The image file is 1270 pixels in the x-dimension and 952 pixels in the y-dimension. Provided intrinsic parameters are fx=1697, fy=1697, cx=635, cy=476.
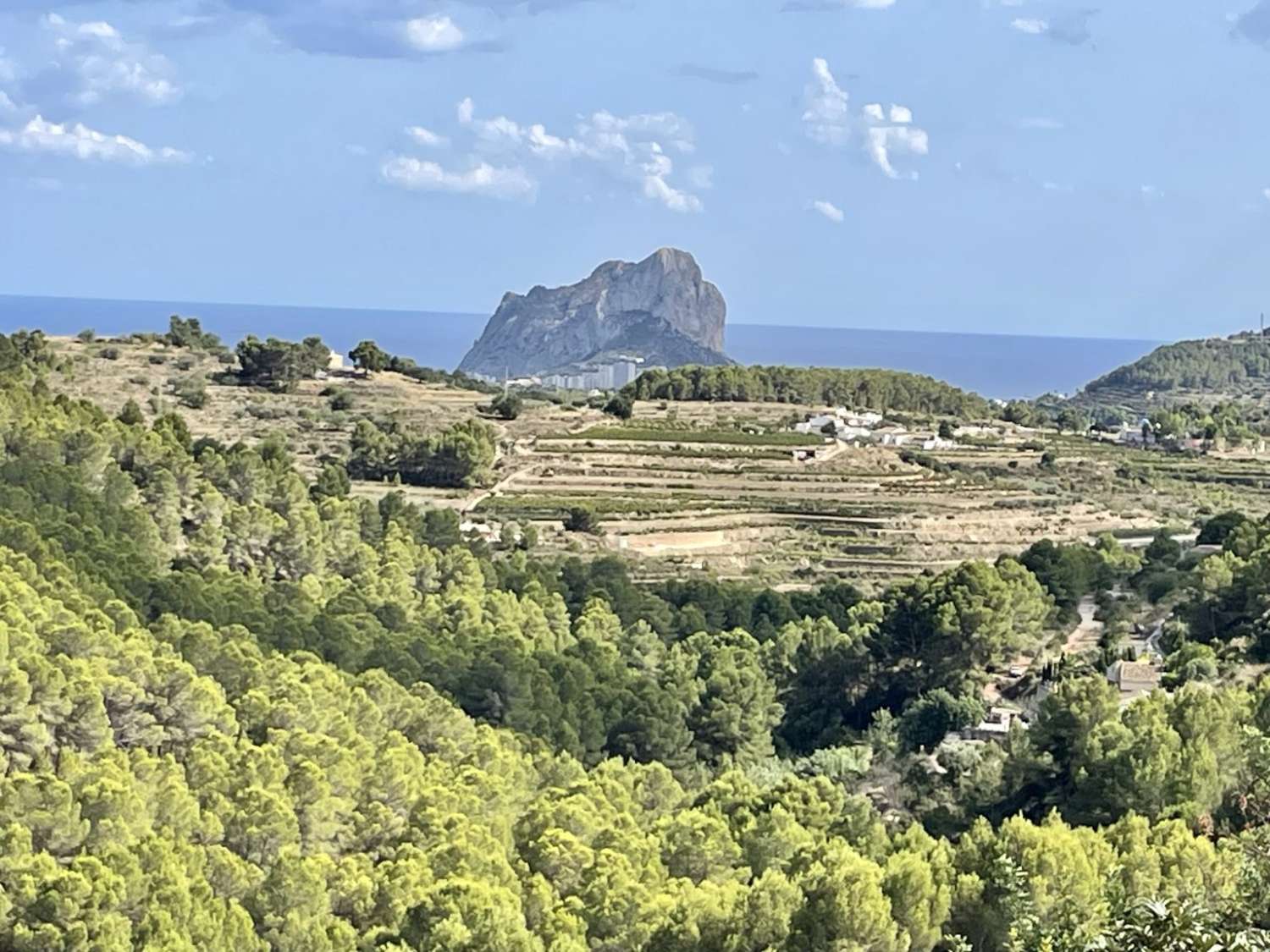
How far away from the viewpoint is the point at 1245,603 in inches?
1197

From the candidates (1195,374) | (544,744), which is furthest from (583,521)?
(1195,374)

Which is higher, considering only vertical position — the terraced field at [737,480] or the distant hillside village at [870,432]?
the distant hillside village at [870,432]

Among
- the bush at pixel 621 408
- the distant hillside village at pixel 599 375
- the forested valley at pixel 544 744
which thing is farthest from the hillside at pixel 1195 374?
the forested valley at pixel 544 744

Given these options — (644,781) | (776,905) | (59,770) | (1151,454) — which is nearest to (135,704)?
(59,770)

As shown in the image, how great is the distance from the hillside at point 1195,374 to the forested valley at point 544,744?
84.8 m

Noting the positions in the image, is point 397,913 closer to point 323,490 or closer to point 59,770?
point 59,770

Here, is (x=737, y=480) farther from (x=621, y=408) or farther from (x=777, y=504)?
(x=621, y=408)

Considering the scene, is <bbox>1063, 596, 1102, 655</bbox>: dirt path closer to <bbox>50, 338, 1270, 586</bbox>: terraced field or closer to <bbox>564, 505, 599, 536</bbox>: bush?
<bbox>50, 338, 1270, 586</bbox>: terraced field

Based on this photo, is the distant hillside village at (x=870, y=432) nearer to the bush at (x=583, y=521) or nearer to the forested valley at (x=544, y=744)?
the bush at (x=583, y=521)

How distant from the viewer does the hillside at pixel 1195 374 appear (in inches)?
4651

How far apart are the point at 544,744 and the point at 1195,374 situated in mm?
105668

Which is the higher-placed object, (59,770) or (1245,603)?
(1245,603)

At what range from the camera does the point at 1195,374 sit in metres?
122

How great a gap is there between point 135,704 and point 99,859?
5126mm
